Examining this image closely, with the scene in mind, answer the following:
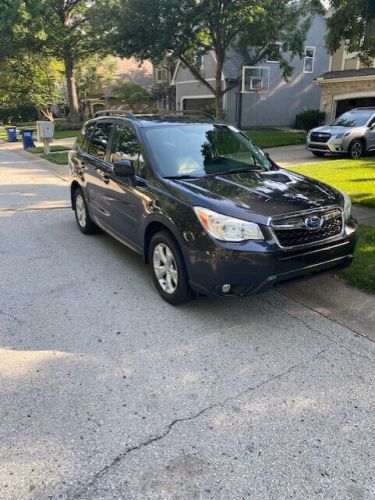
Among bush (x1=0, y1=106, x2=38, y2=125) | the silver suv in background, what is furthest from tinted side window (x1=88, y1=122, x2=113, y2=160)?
bush (x1=0, y1=106, x2=38, y2=125)

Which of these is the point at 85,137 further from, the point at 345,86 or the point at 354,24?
the point at 345,86

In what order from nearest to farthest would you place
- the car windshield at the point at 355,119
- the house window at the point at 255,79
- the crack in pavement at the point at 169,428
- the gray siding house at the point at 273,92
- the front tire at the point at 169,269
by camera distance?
the crack in pavement at the point at 169,428 < the front tire at the point at 169,269 < the car windshield at the point at 355,119 < the house window at the point at 255,79 < the gray siding house at the point at 273,92

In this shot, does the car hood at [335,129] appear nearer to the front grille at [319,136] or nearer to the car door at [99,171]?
the front grille at [319,136]

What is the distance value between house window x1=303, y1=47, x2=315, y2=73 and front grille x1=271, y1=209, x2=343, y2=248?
29237 mm

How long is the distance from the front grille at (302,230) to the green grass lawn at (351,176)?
4.37 meters

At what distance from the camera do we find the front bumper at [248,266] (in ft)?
11.8

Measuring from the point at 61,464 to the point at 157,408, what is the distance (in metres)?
0.70

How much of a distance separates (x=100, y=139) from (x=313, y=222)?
11.2 ft

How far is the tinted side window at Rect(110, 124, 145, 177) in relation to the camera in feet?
15.7

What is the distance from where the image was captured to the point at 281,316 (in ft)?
13.6

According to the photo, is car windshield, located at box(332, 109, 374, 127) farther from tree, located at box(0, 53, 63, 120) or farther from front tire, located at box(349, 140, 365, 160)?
tree, located at box(0, 53, 63, 120)

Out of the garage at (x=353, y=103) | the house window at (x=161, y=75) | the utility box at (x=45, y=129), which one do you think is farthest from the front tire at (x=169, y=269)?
the house window at (x=161, y=75)

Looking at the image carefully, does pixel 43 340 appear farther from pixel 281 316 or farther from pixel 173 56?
pixel 173 56

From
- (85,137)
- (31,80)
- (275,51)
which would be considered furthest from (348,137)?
(31,80)
